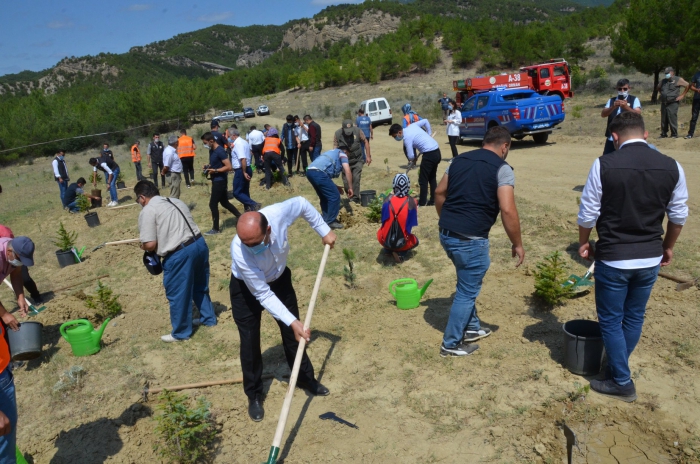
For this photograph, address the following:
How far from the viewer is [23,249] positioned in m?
3.67

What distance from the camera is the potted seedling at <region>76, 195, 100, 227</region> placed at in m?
11.5

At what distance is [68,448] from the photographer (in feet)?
12.7

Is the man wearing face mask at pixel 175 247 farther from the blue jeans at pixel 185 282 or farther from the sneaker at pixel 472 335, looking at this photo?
the sneaker at pixel 472 335

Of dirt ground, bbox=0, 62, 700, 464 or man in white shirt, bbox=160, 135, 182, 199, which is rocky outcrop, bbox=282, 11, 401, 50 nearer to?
man in white shirt, bbox=160, 135, 182, 199

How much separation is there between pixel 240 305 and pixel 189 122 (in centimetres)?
4134

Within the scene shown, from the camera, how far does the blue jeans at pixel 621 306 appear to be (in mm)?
3252

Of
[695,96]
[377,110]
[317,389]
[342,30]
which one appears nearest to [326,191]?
[317,389]

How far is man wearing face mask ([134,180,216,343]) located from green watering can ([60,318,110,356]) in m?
0.74

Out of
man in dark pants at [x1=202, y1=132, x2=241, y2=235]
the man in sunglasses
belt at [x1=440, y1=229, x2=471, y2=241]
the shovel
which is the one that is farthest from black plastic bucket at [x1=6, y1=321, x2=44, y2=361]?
the man in sunglasses

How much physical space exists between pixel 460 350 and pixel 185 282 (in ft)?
9.74

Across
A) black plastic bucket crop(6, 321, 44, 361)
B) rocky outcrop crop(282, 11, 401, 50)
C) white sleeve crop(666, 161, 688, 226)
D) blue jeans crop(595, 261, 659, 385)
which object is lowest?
black plastic bucket crop(6, 321, 44, 361)

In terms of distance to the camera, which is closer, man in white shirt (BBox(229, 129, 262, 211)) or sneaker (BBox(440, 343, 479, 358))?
sneaker (BBox(440, 343, 479, 358))

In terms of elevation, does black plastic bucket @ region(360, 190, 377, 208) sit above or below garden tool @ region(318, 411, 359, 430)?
above

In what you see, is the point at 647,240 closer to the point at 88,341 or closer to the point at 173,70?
the point at 88,341
